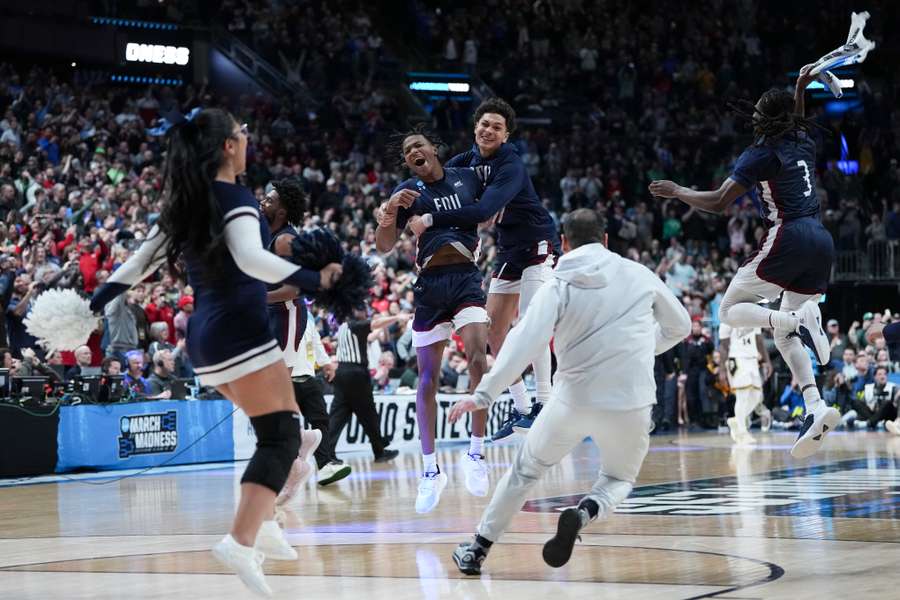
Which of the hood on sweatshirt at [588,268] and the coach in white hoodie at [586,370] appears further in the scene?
the hood on sweatshirt at [588,268]

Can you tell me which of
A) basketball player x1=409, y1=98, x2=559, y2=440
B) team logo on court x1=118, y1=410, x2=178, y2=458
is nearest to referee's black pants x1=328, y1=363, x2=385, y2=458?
team logo on court x1=118, y1=410, x2=178, y2=458

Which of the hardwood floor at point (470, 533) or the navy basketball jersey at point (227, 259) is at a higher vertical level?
the navy basketball jersey at point (227, 259)

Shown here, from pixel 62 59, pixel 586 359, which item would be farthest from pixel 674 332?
pixel 62 59

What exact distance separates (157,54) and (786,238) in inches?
868

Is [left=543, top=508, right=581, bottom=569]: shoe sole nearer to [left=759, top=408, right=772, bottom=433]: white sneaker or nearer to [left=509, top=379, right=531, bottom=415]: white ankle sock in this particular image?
[left=509, top=379, right=531, bottom=415]: white ankle sock

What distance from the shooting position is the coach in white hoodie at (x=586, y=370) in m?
6.29

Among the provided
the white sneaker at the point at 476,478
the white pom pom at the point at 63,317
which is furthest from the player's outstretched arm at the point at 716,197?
the white pom pom at the point at 63,317

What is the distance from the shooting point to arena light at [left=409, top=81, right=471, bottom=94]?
32.5 metres

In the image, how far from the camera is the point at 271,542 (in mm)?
6488

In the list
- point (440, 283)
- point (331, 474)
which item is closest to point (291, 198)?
point (440, 283)

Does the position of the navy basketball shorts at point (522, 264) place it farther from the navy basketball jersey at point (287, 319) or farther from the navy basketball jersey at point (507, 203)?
the navy basketball jersey at point (287, 319)

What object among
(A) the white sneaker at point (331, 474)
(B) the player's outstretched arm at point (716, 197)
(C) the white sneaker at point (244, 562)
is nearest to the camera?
(C) the white sneaker at point (244, 562)

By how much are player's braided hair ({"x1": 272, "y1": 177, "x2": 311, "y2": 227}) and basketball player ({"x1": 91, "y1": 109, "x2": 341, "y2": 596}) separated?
303 centimetres

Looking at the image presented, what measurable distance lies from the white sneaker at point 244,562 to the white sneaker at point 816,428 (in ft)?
15.4
